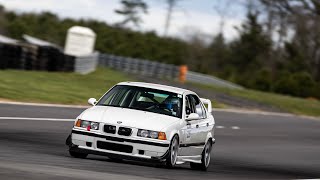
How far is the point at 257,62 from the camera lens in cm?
9925

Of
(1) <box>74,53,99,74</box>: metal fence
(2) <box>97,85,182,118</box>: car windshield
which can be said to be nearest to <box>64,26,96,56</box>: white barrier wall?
(1) <box>74,53,99,74</box>: metal fence

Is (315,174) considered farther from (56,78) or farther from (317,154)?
(56,78)

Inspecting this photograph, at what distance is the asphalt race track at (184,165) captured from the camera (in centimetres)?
1073

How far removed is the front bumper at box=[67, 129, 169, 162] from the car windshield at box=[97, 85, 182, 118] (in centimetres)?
94

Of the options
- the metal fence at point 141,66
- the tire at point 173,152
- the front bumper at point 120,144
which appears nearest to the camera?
the front bumper at point 120,144

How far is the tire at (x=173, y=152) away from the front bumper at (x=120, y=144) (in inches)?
5.4

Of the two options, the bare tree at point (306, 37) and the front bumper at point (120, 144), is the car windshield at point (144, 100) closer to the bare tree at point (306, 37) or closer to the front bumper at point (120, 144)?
the front bumper at point (120, 144)

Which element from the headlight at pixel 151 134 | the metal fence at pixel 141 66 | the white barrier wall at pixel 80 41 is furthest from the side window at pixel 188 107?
the metal fence at pixel 141 66

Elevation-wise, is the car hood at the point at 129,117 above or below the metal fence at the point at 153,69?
above

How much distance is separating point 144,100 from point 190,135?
869mm

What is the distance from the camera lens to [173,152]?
12.7 metres

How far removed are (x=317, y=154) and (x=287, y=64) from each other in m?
71.6

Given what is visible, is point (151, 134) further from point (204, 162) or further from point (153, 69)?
point (153, 69)

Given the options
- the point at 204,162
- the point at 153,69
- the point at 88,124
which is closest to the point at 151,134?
the point at 88,124
